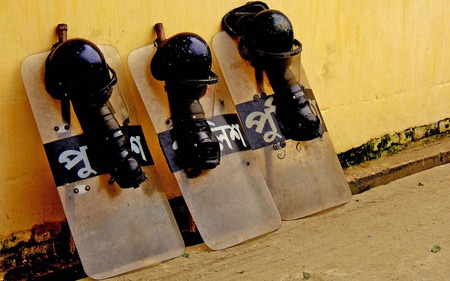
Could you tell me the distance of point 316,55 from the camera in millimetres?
3572

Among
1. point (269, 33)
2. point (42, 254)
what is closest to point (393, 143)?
point (269, 33)

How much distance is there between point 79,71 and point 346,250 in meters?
1.46

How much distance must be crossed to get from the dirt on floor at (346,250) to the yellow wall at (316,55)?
2.00 ft

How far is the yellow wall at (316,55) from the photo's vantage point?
2.66m

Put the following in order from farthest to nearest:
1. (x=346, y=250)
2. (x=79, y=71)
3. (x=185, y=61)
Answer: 1. (x=346, y=250)
2. (x=185, y=61)
3. (x=79, y=71)

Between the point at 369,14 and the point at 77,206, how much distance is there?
7.31ft

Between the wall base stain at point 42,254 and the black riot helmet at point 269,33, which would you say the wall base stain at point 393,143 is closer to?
the black riot helmet at point 269,33

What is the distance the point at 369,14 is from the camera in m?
3.77

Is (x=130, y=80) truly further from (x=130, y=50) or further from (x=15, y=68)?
(x=15, y=68)

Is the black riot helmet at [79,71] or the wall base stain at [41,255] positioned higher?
the black riot helmet at [79,71]

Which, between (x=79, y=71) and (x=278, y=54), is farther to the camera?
(x=278, y=54)

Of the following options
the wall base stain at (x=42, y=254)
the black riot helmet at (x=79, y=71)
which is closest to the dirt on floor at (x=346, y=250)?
the wall base stain at (x=42, y=254)

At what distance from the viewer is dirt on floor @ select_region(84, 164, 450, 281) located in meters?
2.60

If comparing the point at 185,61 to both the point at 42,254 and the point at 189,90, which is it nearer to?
the point at 189,90
